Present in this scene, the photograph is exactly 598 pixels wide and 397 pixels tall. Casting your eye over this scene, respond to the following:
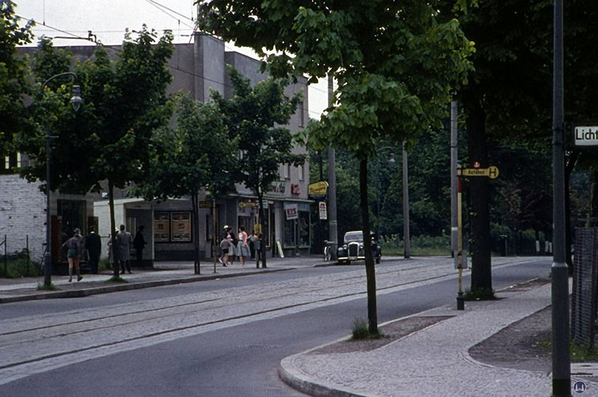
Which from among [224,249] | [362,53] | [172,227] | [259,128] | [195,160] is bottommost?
[224,249]

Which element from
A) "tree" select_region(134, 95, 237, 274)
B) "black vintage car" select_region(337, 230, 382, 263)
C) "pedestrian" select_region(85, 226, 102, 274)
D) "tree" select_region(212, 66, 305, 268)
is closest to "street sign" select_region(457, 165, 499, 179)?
"tree" select_region(134, 95, 237, 274)

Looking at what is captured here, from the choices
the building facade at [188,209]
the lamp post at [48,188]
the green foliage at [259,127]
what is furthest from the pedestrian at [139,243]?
the lamp post at [48,188]

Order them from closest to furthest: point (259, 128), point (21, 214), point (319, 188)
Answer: point (21, 214) < point (259, 128) < point (319, 188)

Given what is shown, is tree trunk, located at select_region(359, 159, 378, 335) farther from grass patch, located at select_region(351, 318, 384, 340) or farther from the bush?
the bush

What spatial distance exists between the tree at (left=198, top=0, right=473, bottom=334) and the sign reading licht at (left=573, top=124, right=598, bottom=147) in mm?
4519

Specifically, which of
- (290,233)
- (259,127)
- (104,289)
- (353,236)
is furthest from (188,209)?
(104,289)

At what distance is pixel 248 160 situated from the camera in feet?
160

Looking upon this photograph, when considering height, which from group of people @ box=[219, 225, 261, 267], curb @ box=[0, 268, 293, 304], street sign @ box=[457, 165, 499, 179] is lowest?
curb @ box=[0, 268, 293, 304]

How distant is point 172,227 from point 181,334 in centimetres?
4069

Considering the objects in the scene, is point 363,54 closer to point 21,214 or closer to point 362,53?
point 362,53

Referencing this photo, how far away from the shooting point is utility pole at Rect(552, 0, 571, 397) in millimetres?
9227

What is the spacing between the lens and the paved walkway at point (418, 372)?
31.6ft

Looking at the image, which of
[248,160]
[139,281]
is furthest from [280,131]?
[139,281]

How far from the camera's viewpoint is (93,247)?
38.8 m
